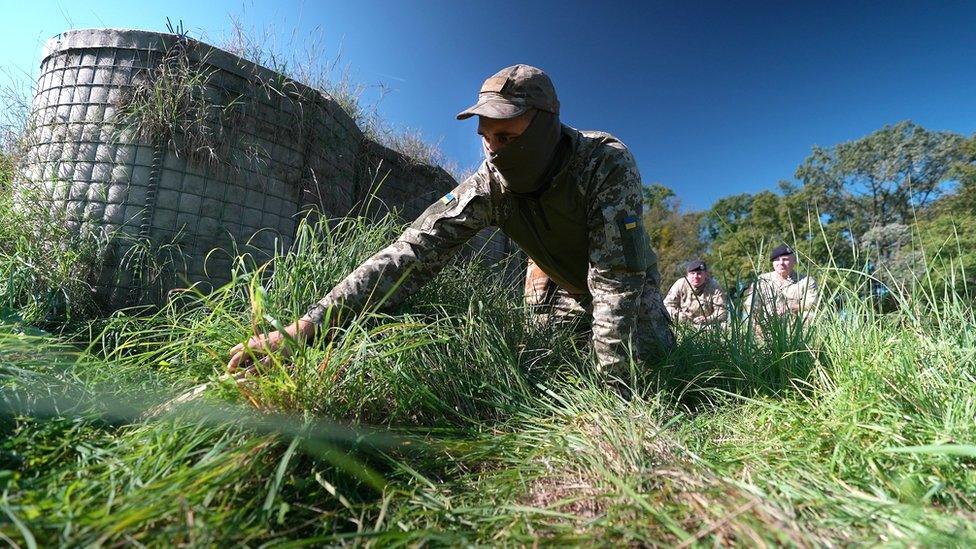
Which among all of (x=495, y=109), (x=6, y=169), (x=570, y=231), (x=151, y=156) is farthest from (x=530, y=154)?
(x=6, y=169)

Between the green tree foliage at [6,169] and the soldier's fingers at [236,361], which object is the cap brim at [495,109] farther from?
the green tree foliage at [6,169]

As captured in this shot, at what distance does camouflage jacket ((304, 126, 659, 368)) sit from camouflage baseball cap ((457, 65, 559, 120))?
0.89 ft

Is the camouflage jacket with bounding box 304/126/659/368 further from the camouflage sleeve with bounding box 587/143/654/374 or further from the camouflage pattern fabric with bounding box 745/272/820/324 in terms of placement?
the camouflage pattern fabric with bounding box 745/272/820/324

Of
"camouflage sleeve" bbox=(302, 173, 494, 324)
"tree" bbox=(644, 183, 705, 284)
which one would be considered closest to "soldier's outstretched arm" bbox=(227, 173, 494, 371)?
"camouflage sleeve" bbox=(302, 173, 494, 324)

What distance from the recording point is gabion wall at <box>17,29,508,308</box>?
10.5 feet

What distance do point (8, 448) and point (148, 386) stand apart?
419 mm

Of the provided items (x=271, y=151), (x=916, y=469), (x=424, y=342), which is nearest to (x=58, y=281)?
(x=271, y=151)

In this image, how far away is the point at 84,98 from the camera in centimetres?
332

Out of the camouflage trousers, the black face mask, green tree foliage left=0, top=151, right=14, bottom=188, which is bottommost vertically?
the camouflage trousers

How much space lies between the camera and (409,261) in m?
2.07

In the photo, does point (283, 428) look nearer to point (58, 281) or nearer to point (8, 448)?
point (8, 448)

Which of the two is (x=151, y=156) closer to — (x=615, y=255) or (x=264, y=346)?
(x=264, y=346)

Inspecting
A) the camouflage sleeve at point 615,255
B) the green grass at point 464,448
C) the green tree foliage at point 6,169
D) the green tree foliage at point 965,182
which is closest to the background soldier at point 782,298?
the green grass at point 464,448

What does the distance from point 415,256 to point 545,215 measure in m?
0.79
